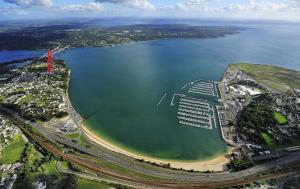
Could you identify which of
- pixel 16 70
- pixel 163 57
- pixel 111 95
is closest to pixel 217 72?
pixel 163 57

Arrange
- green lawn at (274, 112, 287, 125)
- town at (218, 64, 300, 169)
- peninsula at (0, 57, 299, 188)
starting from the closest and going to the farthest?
1. peninsula at (0, 57, 299, 188)
2. town at (218, 64, 300, 169)
3. green lawn at (274, 112, 287, 125)

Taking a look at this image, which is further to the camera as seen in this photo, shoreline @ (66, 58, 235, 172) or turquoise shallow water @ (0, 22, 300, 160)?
turquoise shallow water @ (0, 22, 300, 160)

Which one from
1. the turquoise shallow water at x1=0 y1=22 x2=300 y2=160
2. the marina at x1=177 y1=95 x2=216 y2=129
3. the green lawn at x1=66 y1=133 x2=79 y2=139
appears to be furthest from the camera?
the marina at x1=177 y1=95 x2=216 y2=129

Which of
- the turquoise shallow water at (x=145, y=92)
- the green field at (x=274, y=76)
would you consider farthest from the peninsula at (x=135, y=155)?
the green field at (x=274, y=76)

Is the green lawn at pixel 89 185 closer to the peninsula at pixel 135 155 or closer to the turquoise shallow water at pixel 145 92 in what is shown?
the peninsula at pixel 135 155

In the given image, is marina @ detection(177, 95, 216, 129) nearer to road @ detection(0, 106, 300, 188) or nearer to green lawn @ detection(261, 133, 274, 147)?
green lawn @ detection(261, 133, 274, 147)

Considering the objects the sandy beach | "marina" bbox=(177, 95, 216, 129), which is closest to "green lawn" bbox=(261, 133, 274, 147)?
the sandy beach
